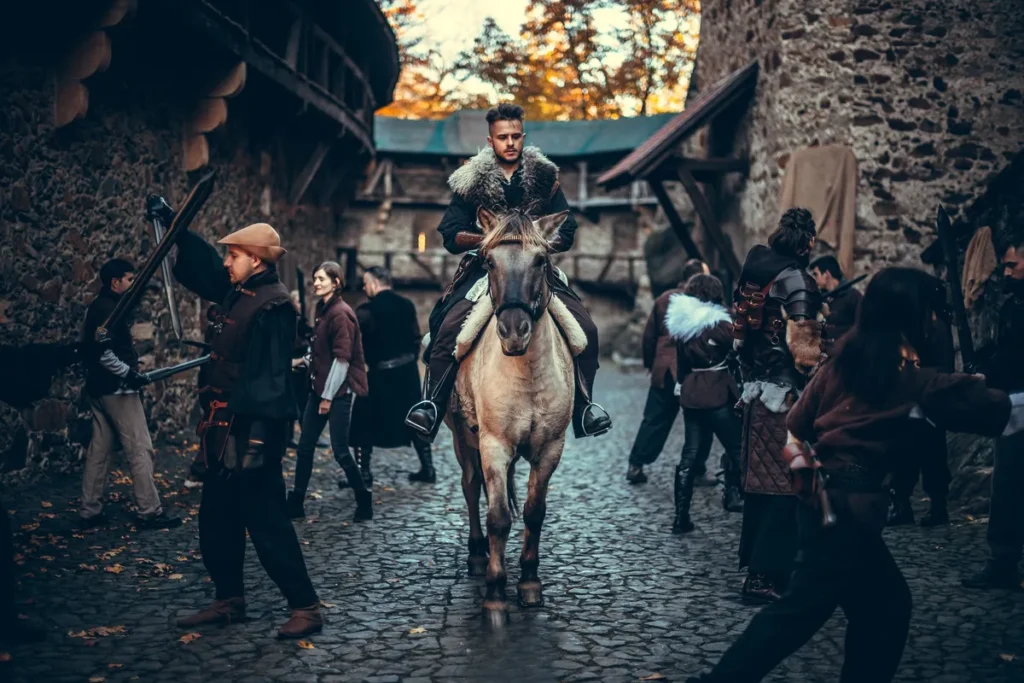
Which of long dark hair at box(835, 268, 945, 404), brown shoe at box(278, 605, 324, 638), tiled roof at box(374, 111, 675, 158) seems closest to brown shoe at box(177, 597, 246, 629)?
brown shoe at box(278, 605, 324, 638)

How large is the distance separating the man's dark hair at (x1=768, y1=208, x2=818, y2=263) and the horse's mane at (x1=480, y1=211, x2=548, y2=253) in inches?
56.0

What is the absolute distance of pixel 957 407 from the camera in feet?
11.1

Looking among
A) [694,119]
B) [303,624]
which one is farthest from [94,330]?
[694,119]

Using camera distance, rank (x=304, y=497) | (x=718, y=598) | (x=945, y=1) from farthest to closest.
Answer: (x=945, y=1)
(x=304, y=497)
(x=718, y=598)

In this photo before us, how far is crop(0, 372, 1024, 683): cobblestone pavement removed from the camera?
14.5 ft

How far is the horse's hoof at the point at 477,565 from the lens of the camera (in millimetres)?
6051

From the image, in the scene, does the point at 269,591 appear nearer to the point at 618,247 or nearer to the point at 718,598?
the point at 718,598

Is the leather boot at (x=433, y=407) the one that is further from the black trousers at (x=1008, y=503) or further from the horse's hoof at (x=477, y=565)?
the black trousers at (x=1008, y=503)

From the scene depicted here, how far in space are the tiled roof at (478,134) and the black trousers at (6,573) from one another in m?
24.8

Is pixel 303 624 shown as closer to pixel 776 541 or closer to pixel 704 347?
pixel 776 541

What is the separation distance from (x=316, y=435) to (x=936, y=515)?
4.62 metres

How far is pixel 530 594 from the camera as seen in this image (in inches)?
212

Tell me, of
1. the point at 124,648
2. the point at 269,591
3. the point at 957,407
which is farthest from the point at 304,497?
the point at 957,407

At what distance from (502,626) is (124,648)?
174 cm
